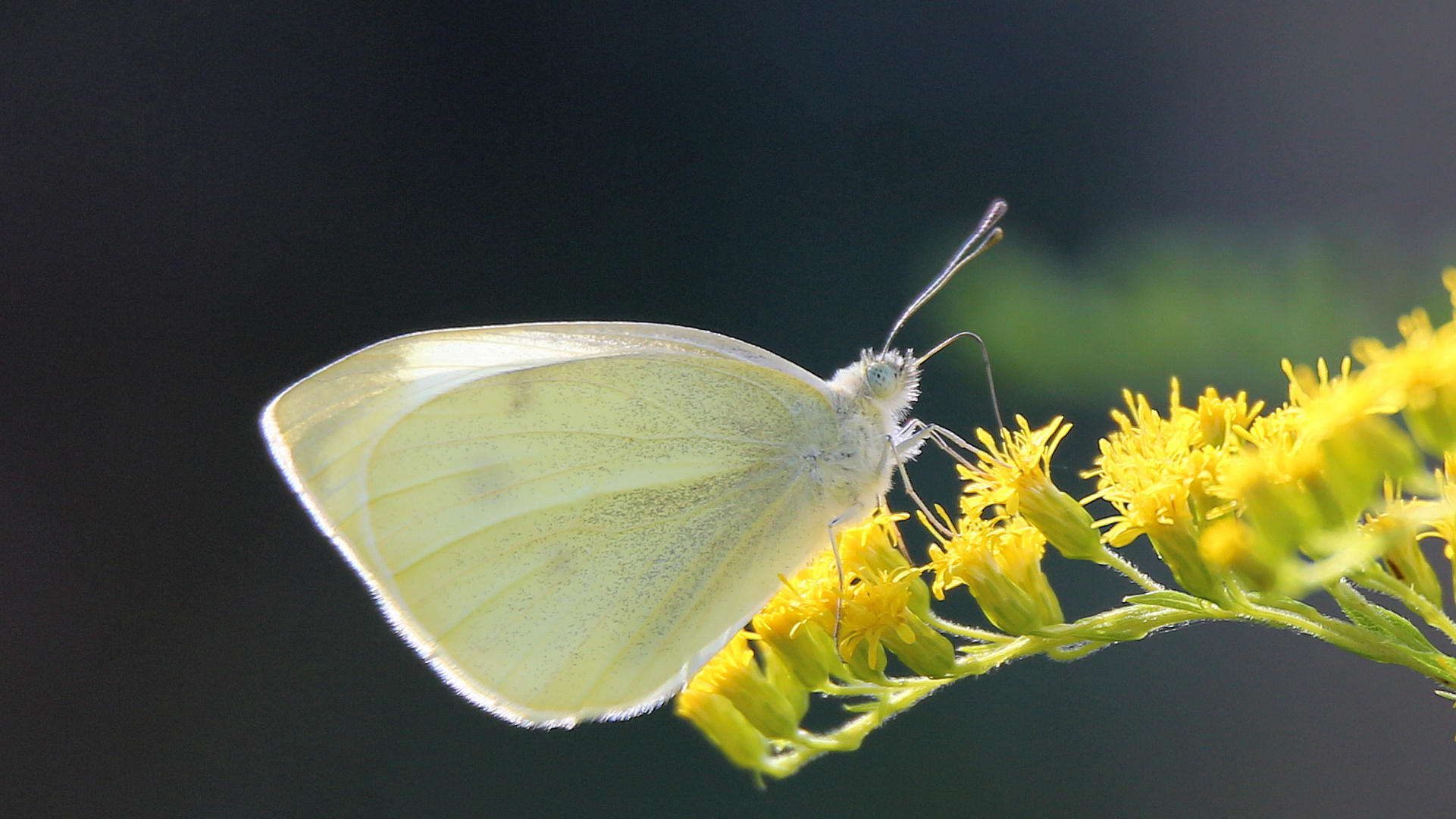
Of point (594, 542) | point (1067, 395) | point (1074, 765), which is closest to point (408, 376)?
point (594, 542)

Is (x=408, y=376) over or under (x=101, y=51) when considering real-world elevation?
under

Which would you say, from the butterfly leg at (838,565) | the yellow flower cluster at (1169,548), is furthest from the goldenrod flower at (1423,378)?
the butterfly leg at (838,565)

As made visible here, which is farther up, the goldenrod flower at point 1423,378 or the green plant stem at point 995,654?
the goldenrod flower at point 1423,378

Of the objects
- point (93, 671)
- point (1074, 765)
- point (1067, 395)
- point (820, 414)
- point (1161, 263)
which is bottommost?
point (93, 671)

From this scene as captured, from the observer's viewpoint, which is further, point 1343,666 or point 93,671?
point 93,671

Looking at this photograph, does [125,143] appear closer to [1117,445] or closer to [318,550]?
[318,550]

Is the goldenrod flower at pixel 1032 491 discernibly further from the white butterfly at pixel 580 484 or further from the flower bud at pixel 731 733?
the flower bud at pixel 731 733

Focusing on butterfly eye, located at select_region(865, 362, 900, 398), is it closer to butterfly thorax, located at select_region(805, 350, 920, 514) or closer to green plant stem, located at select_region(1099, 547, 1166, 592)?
butterfly thorax, located at select_region(805, 350, 920, 514)

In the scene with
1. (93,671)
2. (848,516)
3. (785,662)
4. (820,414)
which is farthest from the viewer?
(93,671)
